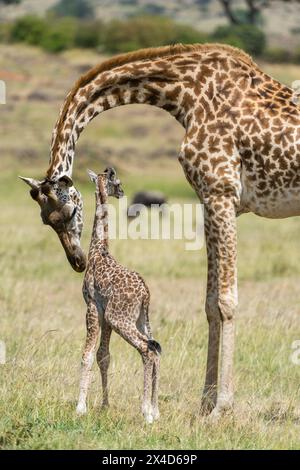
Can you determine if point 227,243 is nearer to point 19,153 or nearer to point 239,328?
point 239,328

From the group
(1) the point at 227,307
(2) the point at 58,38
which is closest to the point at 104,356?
(1) the point at 227,307

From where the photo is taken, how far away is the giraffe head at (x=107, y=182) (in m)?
8.40

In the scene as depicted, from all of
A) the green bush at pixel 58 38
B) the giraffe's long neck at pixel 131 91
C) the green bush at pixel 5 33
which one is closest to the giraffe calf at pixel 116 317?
the giraffe's long neck at pixel 131 91

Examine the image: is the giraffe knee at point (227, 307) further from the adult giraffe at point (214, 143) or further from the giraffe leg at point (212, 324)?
the giraffe leg at point (212, 324)

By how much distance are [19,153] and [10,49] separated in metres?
22.2

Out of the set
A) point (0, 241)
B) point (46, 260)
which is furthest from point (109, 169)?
point (0, 241)

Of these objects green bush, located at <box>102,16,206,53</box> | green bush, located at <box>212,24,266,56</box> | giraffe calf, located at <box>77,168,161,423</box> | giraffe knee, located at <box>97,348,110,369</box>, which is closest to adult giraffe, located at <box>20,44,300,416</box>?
giraffe calf, located at <box>77,168,161,423</box>

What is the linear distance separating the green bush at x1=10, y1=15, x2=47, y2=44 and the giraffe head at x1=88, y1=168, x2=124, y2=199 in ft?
187

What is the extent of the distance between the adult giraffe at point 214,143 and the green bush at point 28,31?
5675cm

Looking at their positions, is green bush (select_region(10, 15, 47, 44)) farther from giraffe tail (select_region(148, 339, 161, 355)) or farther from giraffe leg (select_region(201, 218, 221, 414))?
Answer: giraffe tail (select_region(148, 339, 161, 355))

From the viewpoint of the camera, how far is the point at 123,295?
7703 millimetres

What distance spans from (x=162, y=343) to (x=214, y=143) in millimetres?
2942

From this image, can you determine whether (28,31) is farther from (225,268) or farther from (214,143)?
(225,268)

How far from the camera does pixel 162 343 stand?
10.7 m
